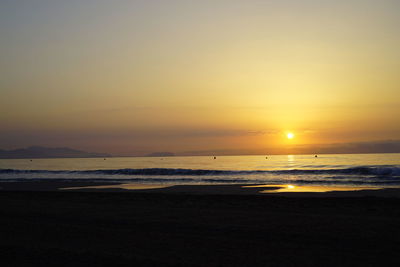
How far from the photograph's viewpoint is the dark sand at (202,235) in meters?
7.91

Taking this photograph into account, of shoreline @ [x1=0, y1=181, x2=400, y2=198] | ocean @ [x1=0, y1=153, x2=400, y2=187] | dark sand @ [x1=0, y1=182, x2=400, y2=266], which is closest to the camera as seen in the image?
dark sand @ [x1=0, y1=182, x2=400, y2=266]

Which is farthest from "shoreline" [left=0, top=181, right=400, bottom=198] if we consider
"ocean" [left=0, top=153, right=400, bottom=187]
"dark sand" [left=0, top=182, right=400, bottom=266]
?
"dark sand" [left=0, top=182, right=400, bottom=266]

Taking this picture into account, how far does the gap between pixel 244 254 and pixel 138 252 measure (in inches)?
95.0

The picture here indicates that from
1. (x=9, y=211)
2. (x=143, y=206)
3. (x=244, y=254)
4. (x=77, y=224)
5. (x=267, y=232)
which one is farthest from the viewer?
(x=143, y=206)

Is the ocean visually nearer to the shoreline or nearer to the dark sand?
the shoreline

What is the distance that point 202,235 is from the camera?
10367 mm

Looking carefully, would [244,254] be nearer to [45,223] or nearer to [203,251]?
[203,251]

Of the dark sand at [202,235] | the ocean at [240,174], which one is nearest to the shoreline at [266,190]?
the ocean at [240,174]

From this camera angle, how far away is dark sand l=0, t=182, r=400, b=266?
791 centimetres

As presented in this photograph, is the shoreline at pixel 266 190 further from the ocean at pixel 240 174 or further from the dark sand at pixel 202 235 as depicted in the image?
the dark sand at pixel 202 235

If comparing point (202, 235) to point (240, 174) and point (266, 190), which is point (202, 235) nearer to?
point (266, 190)

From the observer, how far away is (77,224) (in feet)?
41.3

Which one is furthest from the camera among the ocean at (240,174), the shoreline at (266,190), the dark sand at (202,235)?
the ocean at (240,174)

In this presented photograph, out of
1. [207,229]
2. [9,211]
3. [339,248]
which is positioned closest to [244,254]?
[339,248]
